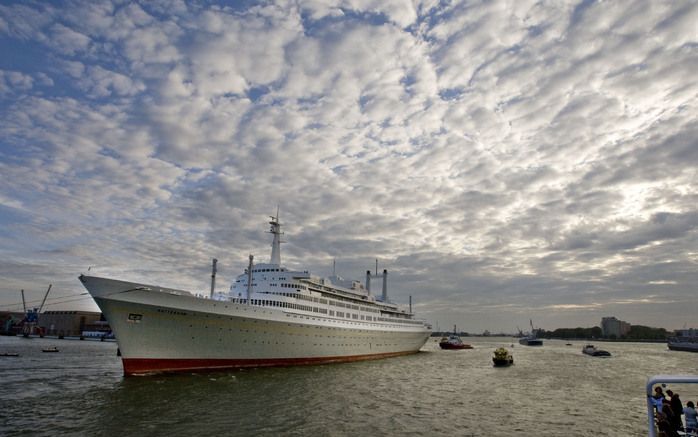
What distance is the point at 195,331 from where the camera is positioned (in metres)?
31.4

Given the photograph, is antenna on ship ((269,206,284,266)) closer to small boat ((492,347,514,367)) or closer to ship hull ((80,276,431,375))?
ship hull ((80,276,431,375))

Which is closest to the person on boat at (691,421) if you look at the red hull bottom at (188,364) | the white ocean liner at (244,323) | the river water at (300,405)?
the river water at (300,405)

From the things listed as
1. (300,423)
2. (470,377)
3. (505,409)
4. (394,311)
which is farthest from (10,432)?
(394,311)

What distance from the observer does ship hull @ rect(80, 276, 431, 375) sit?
28781mm

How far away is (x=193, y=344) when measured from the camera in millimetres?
31328

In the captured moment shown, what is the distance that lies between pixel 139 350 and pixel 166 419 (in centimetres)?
1306

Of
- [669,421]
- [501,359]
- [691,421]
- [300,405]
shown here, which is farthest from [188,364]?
[501,359]

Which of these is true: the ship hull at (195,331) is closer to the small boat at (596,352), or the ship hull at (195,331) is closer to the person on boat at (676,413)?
the person on boat at (676,413)

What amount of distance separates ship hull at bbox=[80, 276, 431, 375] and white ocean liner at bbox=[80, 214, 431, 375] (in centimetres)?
7

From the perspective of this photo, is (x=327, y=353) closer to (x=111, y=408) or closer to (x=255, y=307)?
(x=255, y=307)

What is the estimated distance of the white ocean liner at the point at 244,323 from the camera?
28.9 metres

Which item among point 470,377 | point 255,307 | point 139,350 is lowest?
point 470,377

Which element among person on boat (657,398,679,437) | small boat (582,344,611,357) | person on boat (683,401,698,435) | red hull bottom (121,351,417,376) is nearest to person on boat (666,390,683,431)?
person on boat (657,398,679,437)

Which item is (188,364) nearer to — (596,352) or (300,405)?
(300,405)
